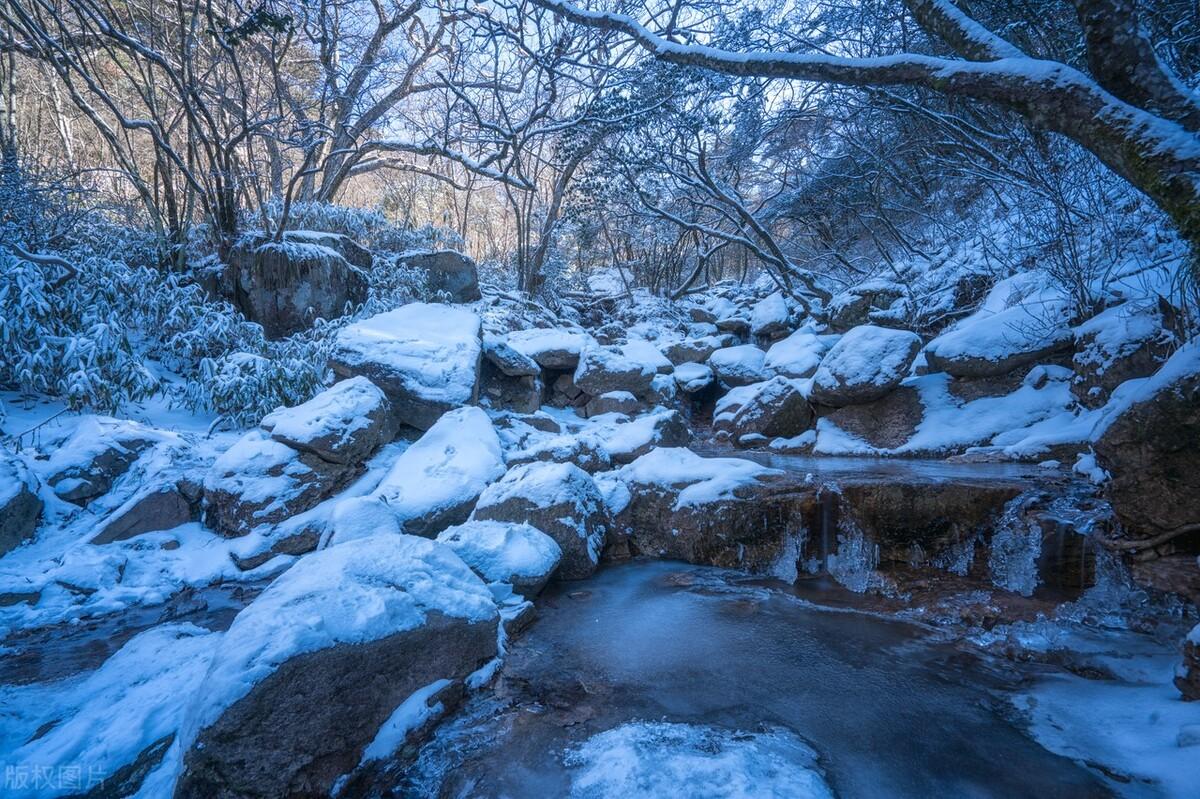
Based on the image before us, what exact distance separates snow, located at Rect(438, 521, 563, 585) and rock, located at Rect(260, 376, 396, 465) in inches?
66.9

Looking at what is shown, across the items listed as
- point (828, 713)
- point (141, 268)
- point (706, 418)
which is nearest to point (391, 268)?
point (141, 268)

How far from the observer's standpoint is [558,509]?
13.3ft

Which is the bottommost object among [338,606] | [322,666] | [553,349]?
[322,666]

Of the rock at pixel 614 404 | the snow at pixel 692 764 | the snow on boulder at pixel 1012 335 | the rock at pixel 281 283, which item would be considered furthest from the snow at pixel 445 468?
the snow on boulder at pixel 1012 335

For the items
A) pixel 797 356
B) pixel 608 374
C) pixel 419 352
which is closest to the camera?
pixel 419 352

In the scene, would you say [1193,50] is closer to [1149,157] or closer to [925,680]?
[1149,157]

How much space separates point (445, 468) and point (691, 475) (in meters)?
2.20

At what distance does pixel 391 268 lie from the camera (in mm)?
8930

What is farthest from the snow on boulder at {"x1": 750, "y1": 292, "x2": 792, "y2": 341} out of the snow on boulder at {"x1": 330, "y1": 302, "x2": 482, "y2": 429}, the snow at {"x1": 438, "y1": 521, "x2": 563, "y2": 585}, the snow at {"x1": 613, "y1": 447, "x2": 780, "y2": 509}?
the snow at {"x1": 438, "y1": 521, "x2": 563, "y2": 585}

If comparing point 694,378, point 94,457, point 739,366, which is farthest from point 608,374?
point 94,457

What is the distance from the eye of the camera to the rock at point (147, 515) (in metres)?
3.98

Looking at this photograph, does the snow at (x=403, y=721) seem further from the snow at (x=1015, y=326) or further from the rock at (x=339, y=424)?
the snow at (x=1015, y=326)

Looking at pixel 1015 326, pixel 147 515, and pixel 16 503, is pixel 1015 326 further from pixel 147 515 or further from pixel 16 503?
pixel 16 503

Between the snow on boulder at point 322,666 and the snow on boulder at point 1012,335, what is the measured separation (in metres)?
6.06
